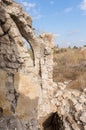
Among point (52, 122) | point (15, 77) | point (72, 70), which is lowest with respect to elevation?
point (52, 122)

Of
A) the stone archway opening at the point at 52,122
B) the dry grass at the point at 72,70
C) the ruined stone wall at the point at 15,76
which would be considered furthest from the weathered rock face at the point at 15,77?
the dry grass at the point at 72,70

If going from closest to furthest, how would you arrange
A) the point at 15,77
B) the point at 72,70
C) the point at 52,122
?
the point at 15,77 < the point at 52,122 < the point at 72,70

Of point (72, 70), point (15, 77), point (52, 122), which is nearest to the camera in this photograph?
point (15, 77)

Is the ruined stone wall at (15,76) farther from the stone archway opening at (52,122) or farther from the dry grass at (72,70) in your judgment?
the dry grass at (72,70)

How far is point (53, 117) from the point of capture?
12102mm

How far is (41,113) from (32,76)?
15.9 feet

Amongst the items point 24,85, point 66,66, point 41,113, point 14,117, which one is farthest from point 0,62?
point 66,66

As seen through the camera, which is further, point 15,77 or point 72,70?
point 72,70

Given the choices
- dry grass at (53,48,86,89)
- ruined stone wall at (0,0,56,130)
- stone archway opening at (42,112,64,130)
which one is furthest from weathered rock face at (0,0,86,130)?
dry grass at (53,48,86,89)

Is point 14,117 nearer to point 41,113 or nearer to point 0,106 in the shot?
point 0,106

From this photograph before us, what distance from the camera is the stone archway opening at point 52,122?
1173 centimetres

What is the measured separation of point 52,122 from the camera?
1212 centimetres

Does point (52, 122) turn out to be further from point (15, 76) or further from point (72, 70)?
point (72, 70)

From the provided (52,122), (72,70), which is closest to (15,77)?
(52,122)
